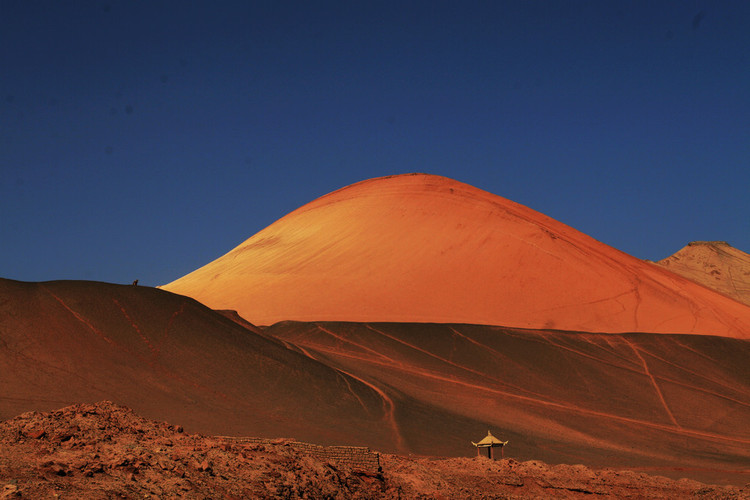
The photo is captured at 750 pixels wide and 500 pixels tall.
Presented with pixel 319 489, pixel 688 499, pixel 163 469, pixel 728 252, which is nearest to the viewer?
pixel 163 469

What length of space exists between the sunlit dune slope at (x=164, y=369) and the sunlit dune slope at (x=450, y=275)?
19904 mm

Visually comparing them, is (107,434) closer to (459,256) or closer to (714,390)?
(714,390)

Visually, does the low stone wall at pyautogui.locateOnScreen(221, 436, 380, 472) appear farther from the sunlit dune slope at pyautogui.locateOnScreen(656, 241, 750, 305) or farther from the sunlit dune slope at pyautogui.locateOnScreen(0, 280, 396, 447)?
the sunlit dune slope at pyautogui.locateOnScreen(656, 241, 750, 305)

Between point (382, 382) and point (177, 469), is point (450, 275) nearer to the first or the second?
point (382, 382)

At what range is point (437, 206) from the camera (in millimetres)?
67938

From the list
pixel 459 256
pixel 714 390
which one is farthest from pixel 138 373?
pixel 459 256

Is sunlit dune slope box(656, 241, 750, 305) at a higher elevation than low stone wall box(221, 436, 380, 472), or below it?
higher

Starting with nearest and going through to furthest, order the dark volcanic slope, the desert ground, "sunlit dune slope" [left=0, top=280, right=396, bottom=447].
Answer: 1. the desert ground
2. "sunlit dune slope" [left=0, top=280, right=396, bottom=447]
3. the dark volcanic slope

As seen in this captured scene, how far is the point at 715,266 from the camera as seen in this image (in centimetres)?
11931

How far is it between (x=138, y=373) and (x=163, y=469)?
17.1 metres

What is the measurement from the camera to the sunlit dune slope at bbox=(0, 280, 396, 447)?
2512cm

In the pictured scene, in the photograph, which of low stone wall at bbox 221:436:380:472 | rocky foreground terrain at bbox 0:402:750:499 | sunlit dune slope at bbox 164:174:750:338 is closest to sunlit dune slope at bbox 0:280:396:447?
rocky foreground terrain at bbox 0:402:750:499

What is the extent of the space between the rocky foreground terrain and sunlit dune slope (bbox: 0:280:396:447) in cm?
950

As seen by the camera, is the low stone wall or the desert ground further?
the low stone wall
